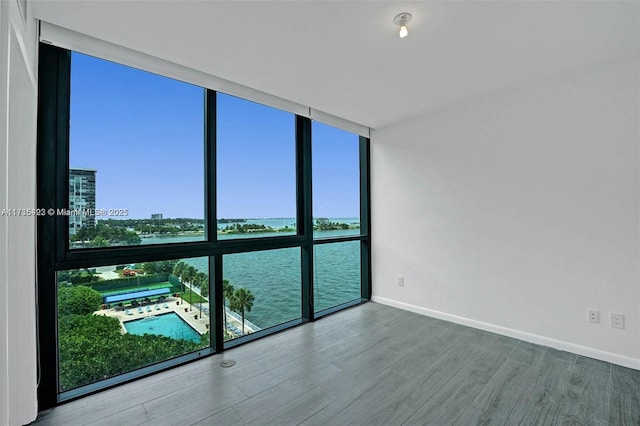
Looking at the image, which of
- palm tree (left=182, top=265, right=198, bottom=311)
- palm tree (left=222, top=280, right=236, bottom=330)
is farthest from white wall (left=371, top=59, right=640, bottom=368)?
palm tree (left=182, top=265, right=198, bottom=311)

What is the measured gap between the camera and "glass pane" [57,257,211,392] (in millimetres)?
2012

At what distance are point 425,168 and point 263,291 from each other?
8.04ft

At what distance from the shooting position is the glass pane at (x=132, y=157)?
2047 mm

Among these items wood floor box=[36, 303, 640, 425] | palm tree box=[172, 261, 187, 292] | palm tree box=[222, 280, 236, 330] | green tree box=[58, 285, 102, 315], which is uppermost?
palm tree box=[172, 261, 187, 292]

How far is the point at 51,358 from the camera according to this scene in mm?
1871

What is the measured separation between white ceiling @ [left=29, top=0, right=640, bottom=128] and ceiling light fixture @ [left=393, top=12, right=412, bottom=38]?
4 cm

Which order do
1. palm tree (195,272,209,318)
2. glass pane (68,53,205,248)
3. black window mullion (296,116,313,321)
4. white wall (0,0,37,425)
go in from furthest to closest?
black window mullion (296,116,313,321) → palm tree (195,272,209,318) → glass pane (68,53,205,248) → white wall (0,0,37,425)

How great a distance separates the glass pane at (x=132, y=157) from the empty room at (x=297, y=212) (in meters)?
0.02

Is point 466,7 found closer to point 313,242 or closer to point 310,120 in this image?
point 310,120

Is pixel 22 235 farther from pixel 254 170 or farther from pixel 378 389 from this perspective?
pixel 378 389

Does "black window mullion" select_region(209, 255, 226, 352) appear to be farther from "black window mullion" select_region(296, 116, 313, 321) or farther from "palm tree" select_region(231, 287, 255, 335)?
"black window mullion" select_region(296, 116, 313, 321)

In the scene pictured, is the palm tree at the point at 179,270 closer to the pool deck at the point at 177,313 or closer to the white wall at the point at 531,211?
the pool deck at the point at 177,313

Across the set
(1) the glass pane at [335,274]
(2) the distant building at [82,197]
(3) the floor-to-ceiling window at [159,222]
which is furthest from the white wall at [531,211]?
(2) the distant building at [82,197]

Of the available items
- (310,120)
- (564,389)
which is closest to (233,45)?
(310,120)
